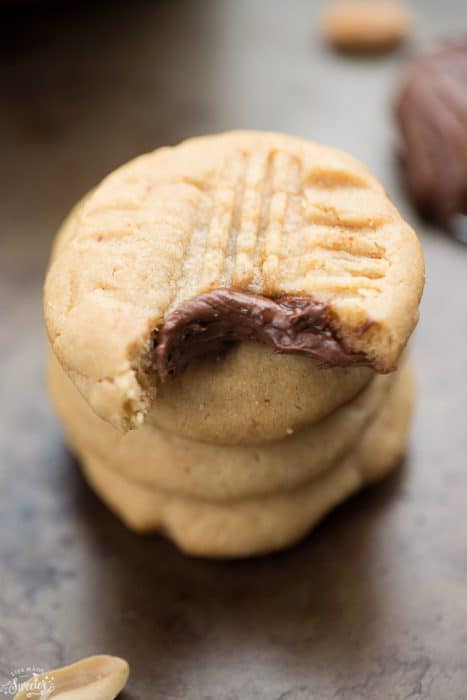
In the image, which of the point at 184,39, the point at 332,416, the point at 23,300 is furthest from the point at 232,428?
the point at 184,39

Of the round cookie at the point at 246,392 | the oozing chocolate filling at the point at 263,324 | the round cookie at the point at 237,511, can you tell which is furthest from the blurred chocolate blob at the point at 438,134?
the oozing chocolate filling at the point at 263,324

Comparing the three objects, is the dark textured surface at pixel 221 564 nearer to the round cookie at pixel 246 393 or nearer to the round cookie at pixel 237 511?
the round cookie at pixel 237 511

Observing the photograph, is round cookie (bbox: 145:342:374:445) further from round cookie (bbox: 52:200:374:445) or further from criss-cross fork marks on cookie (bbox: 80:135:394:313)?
criss-cross fork marks on cookie (bbox: 80:135:394:313)

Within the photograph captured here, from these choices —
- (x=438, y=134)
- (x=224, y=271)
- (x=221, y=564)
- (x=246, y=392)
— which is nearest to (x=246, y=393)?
(x=246, y=392)

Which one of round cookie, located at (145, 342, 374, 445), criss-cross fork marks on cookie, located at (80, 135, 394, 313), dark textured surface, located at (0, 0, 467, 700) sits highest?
criss-cross fork marks on cookie, located at (80, 135, 394, 313)

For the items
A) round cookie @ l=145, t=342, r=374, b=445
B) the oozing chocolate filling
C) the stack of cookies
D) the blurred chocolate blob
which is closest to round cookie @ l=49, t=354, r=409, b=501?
the stack of cookies

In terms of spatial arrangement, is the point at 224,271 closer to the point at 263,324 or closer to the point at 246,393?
the point at 263,324

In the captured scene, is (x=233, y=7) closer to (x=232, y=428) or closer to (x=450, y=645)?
(x=232, y=428)
